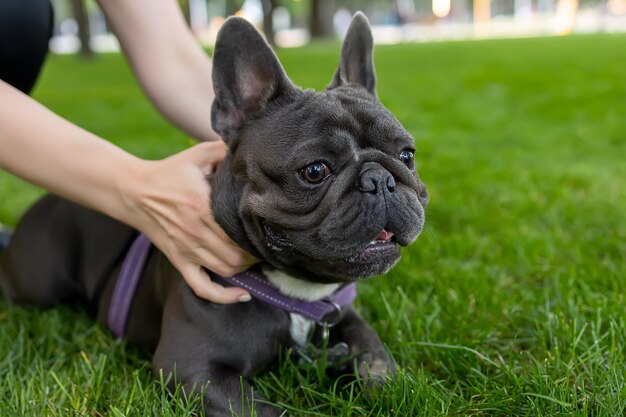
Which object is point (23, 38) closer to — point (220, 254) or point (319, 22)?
point (220, 254)

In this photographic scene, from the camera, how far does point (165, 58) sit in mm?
2883

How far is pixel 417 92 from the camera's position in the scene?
28.3ft

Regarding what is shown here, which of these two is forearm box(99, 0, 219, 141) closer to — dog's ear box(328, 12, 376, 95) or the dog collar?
dog's ear box(328, 12, 376, 95)

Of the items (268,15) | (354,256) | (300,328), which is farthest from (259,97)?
(268,15)

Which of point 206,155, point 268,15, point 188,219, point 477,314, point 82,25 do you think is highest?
point 206,155

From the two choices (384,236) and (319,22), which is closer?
(384,236)

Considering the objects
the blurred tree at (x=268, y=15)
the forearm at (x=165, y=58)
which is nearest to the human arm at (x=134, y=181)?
the forearm at (x=165, y=58)

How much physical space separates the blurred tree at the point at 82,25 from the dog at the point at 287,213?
16.6 metres

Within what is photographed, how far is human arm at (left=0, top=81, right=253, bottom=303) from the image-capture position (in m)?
2.02

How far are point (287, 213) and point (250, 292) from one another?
1.15 ft

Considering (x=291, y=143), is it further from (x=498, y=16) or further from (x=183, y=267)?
(x=498, y=16)

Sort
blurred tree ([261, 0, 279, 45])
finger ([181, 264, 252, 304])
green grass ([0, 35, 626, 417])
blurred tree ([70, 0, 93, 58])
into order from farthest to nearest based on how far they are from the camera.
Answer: blurred tree ([261, 0, 279, 45]) < blurred tree ([70, 0, 93, 58]) < finger ([181, 264, 252, 304]) < green grass ([0, 35, 626, 417])

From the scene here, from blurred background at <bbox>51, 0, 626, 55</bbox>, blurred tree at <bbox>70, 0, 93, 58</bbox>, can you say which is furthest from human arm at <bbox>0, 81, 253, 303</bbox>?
blurred tree at <bbox>70, 0, 93, 58</bbox>

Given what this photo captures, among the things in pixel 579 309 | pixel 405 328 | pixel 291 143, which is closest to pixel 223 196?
pixel 291 143
